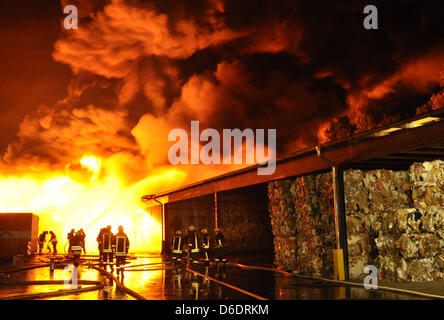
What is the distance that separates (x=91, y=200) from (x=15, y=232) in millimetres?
12477

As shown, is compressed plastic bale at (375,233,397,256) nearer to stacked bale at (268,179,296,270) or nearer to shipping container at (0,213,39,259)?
stacked bale at (268,179,296,270)

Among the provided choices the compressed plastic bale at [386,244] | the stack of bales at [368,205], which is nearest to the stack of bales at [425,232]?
the compressed plastic bale at [386,244]

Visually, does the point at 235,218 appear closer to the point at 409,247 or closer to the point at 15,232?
the point at 15,232

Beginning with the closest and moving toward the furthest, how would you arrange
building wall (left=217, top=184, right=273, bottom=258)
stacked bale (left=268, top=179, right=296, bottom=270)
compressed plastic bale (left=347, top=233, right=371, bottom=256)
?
compressed plastic bale (left=347, top=233, right=371, bottom=256) → stacked bale (left=268, top=179, right=296, bottom=270) → building wall (left=217, top=184, right=273, bottom=258)

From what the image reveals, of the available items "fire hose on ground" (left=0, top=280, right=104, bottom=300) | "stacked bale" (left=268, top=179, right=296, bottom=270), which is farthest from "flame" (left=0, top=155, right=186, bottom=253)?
"fire hose on ground" (left=0, top=280, right=104, bottom=300)

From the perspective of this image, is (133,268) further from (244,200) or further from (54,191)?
(54,191)

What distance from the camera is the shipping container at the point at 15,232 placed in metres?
29.3

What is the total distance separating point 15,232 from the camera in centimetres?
2948

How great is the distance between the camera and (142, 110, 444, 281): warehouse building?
12.1m

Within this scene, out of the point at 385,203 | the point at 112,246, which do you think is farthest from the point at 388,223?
the point at 112,246

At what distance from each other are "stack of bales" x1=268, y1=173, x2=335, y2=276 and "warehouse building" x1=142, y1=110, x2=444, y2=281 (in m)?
0.03

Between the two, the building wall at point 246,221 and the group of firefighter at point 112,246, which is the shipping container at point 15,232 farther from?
the building wall at point 246,221
